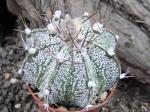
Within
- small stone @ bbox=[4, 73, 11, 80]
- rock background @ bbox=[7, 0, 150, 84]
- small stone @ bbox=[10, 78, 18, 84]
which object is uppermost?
rock background @ bbox=[7, 0, 150, 84]

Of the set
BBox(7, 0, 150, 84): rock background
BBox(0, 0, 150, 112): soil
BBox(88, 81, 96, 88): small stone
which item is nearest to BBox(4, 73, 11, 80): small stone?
BBox(0, 0, 150, 112): soil

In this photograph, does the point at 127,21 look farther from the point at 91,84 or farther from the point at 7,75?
the point at 7,75

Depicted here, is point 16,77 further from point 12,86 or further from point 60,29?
point 60,29

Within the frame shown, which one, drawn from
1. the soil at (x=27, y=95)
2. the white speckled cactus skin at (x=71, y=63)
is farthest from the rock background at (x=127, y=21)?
the white speckled cactus skin at (x=71, y=63)

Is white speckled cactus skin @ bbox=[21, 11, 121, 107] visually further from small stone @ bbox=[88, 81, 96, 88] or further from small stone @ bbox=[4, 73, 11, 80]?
small stone @ bbox=[4, 73, 11, 80]

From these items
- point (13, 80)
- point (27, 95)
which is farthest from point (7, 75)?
point (27, 95)

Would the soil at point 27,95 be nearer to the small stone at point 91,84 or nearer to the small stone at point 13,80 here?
the small stone at point 13,80

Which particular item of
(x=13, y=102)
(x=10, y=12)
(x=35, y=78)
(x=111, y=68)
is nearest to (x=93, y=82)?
(x=111, y=68)

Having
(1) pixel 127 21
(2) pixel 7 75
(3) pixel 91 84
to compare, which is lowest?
(3) pixel 91 84
